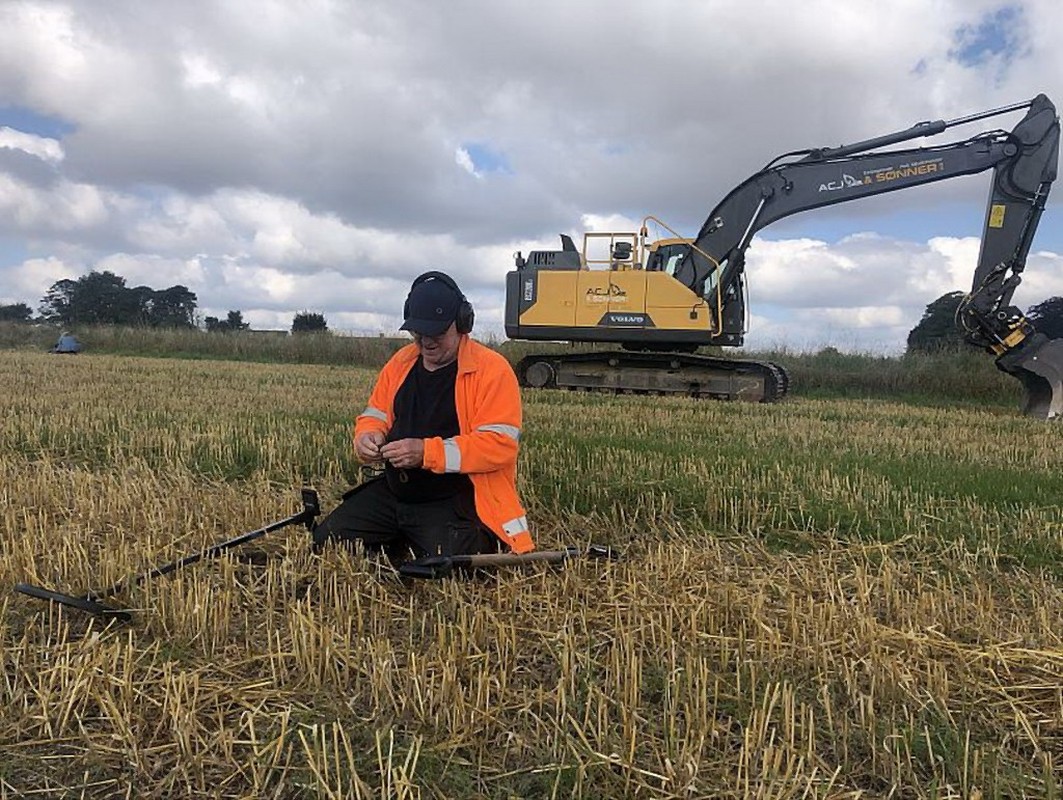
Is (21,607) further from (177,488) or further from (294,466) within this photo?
(294,466)

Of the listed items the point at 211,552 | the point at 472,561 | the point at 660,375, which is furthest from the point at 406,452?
the point at 660,375

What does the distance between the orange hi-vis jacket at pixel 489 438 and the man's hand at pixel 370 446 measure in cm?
9

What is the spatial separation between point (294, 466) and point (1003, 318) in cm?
1147

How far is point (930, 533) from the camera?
5.04 m

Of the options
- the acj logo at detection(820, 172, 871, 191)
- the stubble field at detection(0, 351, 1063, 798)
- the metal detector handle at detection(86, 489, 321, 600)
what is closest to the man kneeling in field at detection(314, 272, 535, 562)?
the metal detector handle at detection(86, 489, 321, 600)

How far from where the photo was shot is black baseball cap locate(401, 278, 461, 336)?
4.02 metres

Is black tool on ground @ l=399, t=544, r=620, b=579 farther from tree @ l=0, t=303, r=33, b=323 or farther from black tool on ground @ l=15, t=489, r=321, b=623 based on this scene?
tree @ l=0, t=303, r=33, b=323

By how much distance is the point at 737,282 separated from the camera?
595 inches

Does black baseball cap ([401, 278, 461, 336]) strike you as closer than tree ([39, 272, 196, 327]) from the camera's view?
Yes

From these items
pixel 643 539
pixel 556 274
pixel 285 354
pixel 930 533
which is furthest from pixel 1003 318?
pixel 285 354

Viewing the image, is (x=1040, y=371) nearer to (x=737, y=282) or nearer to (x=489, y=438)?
(x=737, y=282)

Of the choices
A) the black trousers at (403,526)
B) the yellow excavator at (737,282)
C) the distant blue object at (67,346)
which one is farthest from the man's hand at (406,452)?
the distant blue object at (67,346)

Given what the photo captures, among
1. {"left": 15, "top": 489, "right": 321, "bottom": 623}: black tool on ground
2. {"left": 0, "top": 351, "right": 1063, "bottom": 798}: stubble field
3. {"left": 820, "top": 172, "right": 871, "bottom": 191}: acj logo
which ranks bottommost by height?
{"left": 0, "top": 351, "right": 1063, "bottom": 798}: stubble field

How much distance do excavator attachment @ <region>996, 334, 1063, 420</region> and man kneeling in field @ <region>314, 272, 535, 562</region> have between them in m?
11.3
